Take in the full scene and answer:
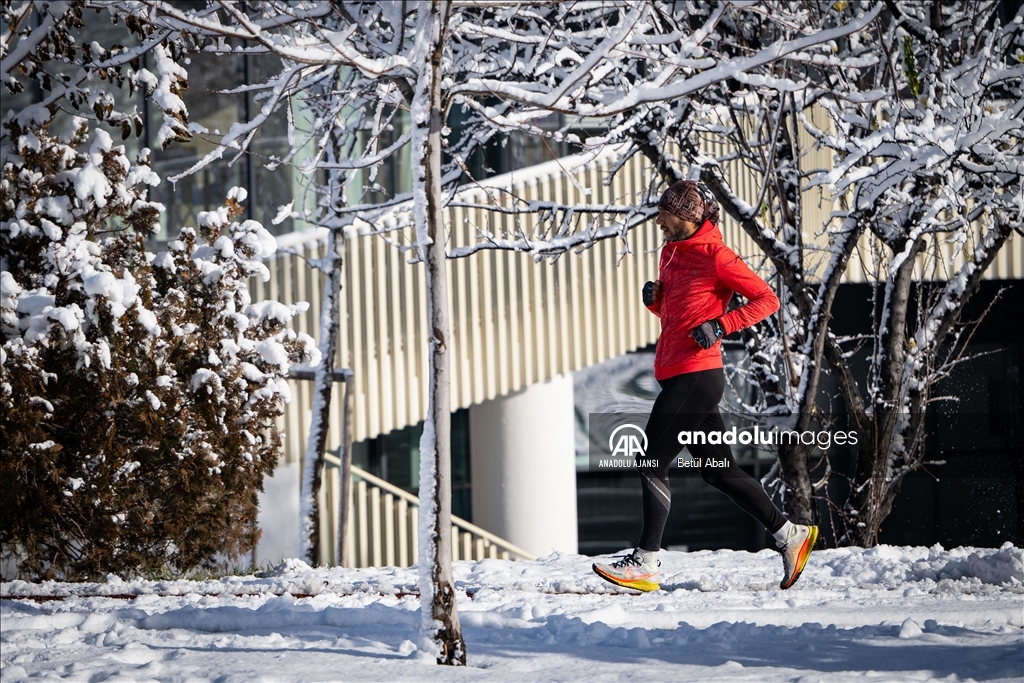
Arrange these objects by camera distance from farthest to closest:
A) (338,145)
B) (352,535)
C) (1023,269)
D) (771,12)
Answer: (1023,269)
(352,535)
(338,145)
(771,12)

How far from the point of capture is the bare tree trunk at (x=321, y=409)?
9047 millimetres

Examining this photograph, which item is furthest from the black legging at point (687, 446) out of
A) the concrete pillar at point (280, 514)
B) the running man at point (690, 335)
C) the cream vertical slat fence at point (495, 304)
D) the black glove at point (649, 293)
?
the concrete pillar at point (280, 514)

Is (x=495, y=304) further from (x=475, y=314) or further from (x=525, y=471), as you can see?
(x=525, y=471)

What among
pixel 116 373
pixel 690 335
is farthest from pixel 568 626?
pixel 116 373

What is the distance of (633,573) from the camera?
467 cm

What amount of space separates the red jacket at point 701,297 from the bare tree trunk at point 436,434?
3.41ft

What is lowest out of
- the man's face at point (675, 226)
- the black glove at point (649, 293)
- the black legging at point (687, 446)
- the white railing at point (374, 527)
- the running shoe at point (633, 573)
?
the white railing at point (374, 527)

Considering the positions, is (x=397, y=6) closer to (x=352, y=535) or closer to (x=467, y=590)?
(x=467, y=590)

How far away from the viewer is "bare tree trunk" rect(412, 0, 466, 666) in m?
3.89

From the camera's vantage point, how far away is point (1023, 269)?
13.1 meters

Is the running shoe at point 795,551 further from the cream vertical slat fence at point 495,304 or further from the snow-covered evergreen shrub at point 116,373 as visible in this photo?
the cream vertical slat fence at point 495,304

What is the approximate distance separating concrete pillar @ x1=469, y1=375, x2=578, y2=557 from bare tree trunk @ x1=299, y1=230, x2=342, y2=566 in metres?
3.65

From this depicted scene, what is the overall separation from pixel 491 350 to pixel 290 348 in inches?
158

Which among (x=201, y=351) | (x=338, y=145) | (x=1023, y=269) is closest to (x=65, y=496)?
(x=201, y=351)
